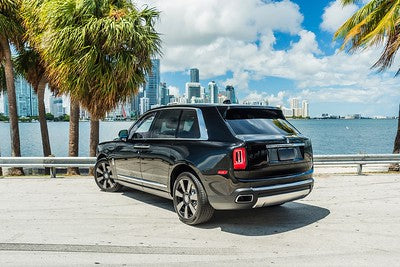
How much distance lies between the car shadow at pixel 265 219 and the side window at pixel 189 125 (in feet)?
4.47

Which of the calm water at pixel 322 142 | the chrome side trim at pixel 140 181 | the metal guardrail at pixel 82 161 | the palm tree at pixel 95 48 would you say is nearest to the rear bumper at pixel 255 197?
the chrome side trim at pixel 140 181

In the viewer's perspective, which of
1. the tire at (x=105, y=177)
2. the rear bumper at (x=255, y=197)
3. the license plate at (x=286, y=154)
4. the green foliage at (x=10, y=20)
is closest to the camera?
the rear bumper at (x=255, y=197)

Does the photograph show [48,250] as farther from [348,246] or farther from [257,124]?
[348,246]

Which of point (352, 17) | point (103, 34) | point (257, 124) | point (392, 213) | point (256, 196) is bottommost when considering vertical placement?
point (392, 213)

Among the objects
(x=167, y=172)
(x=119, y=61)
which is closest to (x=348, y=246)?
(x=167, y=172)

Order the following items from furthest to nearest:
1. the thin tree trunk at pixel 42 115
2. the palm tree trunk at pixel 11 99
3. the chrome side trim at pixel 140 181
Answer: the thin tree trunk at pixel 42 115
the palm tree trunk at pixel 11 99
the chrome side trim at pixel 140 181

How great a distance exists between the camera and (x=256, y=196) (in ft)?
14.6

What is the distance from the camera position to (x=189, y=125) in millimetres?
5211

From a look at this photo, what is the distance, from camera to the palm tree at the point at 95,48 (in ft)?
34.8

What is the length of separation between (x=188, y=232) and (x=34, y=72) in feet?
42.0

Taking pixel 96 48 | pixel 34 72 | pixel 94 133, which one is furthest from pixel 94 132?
pixel 34 72

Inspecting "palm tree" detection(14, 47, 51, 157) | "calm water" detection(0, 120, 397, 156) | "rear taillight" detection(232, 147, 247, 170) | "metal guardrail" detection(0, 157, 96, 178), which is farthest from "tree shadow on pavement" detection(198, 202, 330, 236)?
"calm water" detection(0, 120, 397, 156)

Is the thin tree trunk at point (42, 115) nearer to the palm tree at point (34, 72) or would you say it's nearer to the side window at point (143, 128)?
the palm tree at point (34, 72)

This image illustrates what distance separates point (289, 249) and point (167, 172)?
2.18 m
